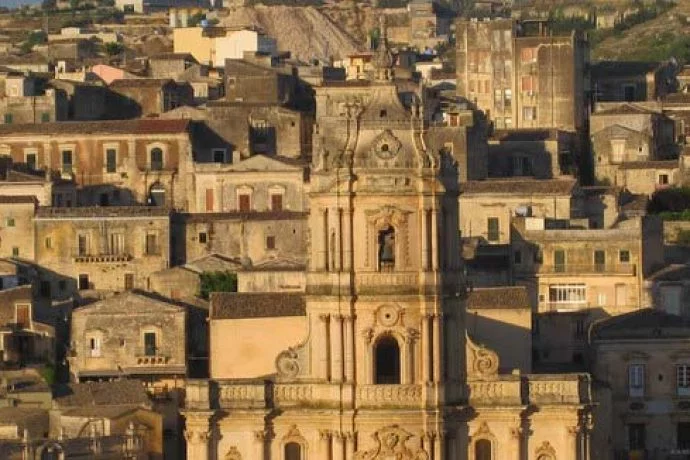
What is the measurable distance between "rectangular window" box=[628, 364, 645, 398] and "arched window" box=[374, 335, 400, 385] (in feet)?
40.8

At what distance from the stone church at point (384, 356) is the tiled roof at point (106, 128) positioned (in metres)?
30.6

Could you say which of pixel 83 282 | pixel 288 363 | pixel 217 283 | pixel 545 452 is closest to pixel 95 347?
pixel 217 283

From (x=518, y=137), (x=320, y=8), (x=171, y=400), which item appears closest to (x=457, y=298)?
(x=171, y=400)

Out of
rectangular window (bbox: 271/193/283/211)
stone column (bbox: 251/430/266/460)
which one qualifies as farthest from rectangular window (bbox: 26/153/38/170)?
stone column (bbox: 251/430/266/460)

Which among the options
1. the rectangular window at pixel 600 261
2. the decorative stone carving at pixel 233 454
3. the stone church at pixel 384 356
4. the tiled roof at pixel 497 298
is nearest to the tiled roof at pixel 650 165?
the rectangular window at pixel 600 261

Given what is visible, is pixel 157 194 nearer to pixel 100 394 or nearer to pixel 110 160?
pixel 110 160

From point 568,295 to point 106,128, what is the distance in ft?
56.0

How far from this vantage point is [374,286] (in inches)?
3059

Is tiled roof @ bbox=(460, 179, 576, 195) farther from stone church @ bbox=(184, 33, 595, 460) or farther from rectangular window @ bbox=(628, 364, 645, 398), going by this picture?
stone church @ bbox=(184, 33, 595, 460)

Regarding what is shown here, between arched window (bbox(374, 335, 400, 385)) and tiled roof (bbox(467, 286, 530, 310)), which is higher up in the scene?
tiled roof (bbox(467, 286, 530, 310))

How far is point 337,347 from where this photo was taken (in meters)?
77.8

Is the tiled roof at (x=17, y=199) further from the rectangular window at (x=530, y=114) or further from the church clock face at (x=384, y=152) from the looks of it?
the rectangular window at (x=530, y=114)

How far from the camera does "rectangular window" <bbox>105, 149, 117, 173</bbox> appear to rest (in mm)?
110000

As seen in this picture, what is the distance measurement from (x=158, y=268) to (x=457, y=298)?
22710mm
